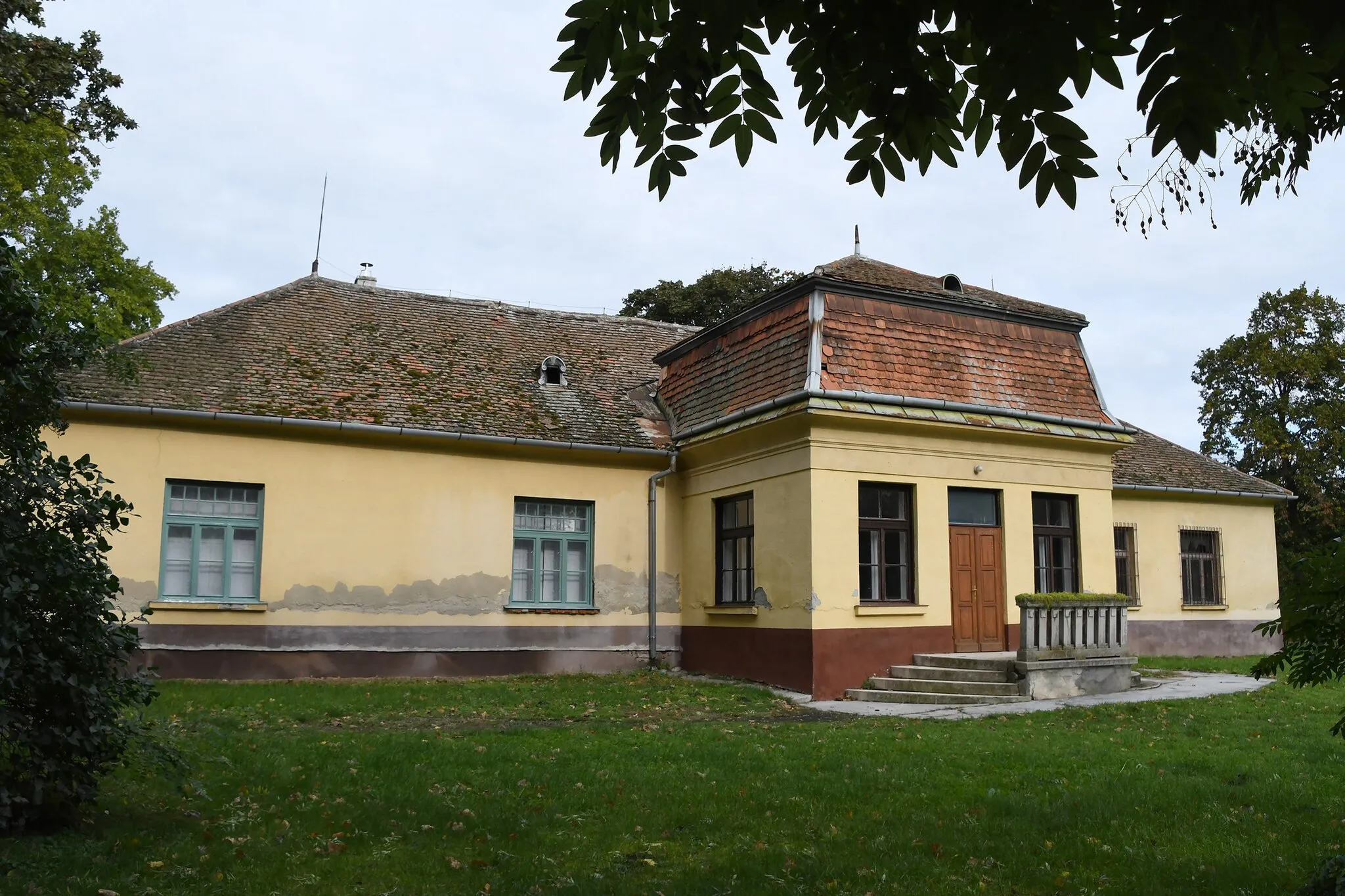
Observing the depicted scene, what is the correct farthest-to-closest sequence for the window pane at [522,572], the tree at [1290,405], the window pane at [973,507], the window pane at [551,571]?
the tree at [1290,405], the window pane at [551,571], the window pane at [522,572], the window pane at [973,507]

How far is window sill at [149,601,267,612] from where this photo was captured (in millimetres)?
14352

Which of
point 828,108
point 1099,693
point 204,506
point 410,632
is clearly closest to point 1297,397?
point 1099,693

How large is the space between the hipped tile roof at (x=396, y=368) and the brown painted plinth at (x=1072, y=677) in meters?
6.85

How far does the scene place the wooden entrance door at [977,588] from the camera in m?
15.1

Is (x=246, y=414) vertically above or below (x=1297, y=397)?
below

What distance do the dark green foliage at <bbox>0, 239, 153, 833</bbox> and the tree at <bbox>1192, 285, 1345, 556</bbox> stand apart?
31684 millimetres

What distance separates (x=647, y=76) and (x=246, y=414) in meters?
12.2

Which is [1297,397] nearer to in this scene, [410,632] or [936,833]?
[410,632]

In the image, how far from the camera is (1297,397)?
3247cm

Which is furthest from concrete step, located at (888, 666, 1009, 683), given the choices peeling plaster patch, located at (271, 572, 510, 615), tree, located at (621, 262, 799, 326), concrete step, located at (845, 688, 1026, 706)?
tree, located at (621, 262, 799, 326)

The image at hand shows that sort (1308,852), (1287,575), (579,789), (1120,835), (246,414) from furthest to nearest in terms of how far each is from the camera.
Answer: (246,414), (579,789), (1120,835), (1308,852), (1287,575)

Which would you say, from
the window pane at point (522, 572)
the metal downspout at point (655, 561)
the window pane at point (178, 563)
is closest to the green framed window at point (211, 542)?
the window pane at point (178, 563)

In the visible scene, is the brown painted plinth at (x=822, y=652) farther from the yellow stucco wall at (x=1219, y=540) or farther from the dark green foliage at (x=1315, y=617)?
the dark green foliage at (x=1315, y=617)

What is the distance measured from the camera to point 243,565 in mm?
14992
